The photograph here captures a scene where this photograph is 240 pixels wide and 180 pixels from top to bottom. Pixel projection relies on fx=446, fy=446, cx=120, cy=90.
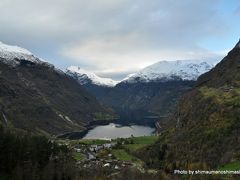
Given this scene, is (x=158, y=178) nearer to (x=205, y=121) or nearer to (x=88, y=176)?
(x=88, y=176)

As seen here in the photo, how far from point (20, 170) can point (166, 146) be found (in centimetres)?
8912

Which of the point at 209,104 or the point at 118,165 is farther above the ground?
the point at 209,104

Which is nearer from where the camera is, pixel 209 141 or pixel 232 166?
pixel 232 166

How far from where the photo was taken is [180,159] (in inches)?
6713

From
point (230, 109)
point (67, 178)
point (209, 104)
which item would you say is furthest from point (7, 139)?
point (209, 104)

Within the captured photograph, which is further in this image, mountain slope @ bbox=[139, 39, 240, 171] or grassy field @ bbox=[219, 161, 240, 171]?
mountain slope @ bbox=[139, 39, 240, 171]

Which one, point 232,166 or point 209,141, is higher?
point 209,141

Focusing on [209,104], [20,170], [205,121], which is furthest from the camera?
[209,104]

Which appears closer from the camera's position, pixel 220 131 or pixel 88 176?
pixel 88 176

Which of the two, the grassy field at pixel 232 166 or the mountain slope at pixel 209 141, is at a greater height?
the mountain slope at pixel 209 141

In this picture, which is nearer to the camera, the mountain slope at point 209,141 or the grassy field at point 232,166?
the grassy field at point 232,166

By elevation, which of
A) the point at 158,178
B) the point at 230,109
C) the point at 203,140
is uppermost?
the point at 230,109

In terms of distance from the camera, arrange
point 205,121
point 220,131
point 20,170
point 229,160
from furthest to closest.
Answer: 1. point 205,121
2. point 220,131
3. point 229,160
4. point 20,170

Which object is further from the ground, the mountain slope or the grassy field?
the mountain slope
